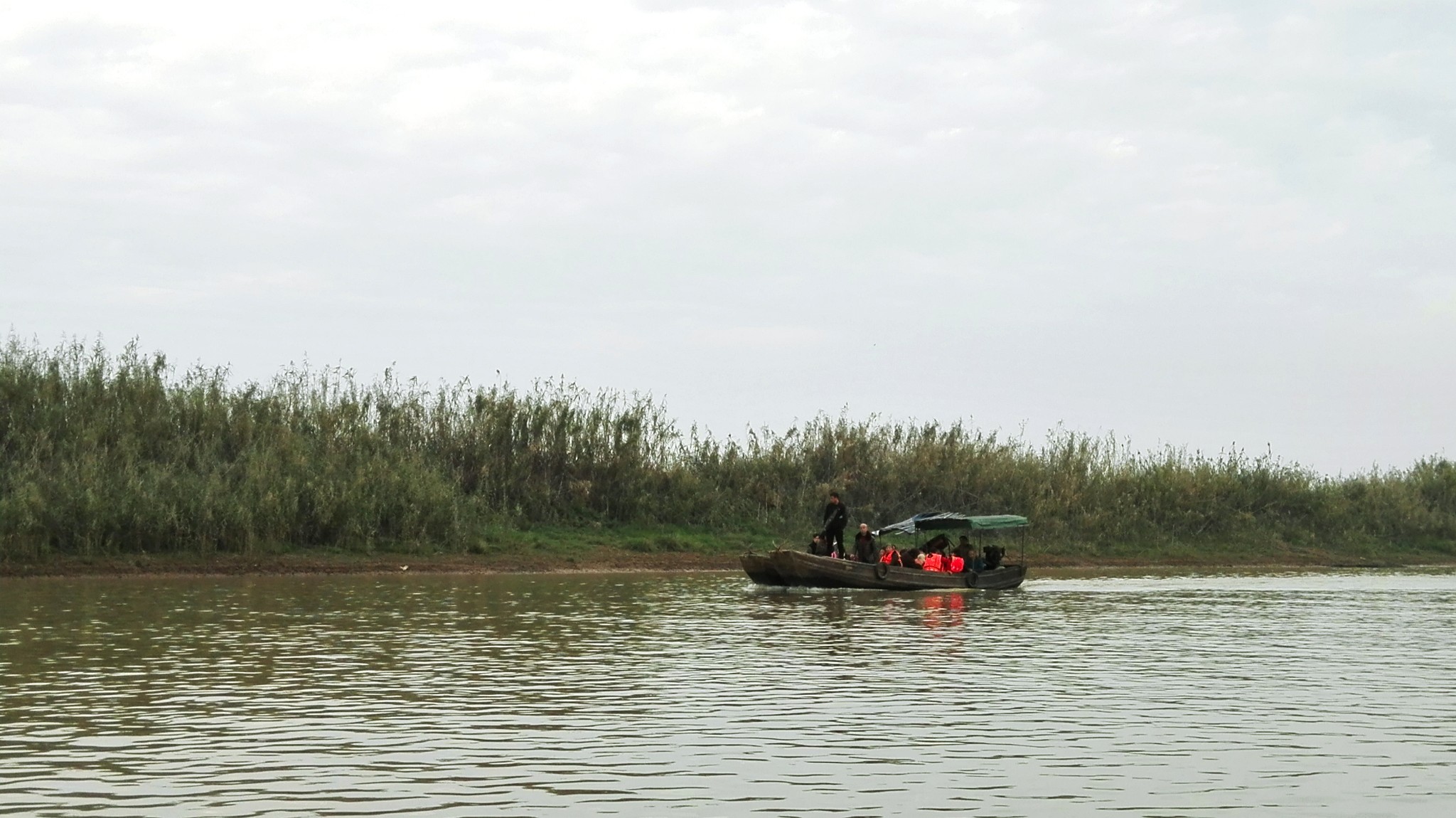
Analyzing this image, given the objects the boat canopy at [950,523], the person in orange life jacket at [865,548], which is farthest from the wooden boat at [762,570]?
the boat canopy at [950,523]

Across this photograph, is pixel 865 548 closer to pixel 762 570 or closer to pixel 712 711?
pixel 762 570

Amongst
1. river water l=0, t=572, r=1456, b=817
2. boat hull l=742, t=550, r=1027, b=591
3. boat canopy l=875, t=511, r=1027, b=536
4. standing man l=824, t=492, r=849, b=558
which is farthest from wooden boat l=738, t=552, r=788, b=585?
river water l=0, t=572, r=1456, b=817

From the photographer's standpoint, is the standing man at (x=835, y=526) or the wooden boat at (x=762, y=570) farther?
the standing man at (x=835, y=526)

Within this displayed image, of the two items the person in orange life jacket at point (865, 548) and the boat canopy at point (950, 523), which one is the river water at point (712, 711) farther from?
the boat canopy at point (950, 523)

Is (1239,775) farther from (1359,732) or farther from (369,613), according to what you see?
(369,613)

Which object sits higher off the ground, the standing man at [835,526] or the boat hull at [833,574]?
the standing man at [835,526]

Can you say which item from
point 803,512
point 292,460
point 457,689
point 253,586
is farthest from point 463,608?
point 803,512

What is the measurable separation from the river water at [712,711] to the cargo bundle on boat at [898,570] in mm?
5038

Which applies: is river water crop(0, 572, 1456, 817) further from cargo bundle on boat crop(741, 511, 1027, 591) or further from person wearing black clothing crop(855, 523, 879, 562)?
person wearing black clothing crop(855, 523, 879, 562)

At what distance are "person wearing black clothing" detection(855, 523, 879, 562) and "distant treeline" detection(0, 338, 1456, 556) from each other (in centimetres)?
1139

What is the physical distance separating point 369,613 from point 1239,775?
17346 mm

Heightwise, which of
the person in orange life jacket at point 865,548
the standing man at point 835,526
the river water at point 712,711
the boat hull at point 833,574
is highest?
the standing man at point 835,526

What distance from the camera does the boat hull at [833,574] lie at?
108ft

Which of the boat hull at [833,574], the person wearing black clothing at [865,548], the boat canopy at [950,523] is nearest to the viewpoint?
the boat hull at [833,574]
